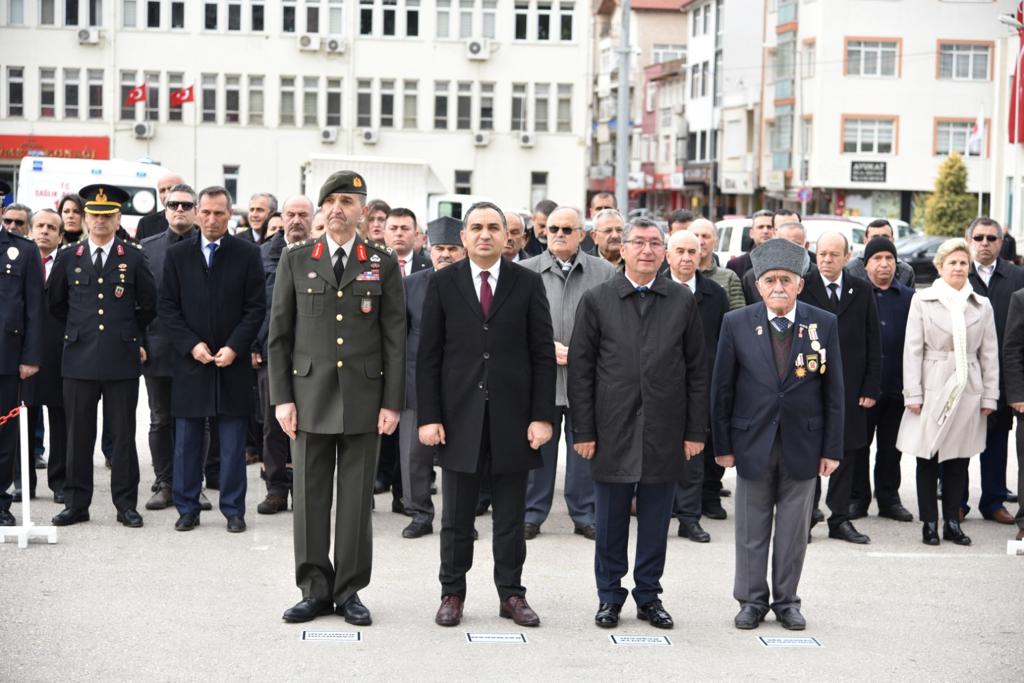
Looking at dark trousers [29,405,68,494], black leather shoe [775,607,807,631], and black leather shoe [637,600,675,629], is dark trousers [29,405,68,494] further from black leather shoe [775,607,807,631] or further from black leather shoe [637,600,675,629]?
black leather shoe [775,607,807,631]

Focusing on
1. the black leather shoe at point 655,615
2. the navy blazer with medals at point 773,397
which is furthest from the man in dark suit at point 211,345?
the navy blazer with medals at point 773,397

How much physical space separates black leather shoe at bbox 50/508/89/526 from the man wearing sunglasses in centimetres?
629

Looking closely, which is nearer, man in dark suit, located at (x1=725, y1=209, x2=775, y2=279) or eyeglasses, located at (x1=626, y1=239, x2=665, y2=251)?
eyeglasses, located at (x1=626, y1=239, x2=665, y2=251)

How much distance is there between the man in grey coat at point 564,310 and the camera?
10695 mm

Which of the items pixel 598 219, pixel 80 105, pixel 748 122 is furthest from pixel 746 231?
pixel 748 122

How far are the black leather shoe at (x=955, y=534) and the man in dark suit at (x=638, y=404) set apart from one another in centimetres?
322

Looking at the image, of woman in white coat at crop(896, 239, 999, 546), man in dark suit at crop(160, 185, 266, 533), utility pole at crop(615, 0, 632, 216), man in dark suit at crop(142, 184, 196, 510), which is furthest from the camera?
utility pole at crop(615, 0, 632, 216)

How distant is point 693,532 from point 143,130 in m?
57.2

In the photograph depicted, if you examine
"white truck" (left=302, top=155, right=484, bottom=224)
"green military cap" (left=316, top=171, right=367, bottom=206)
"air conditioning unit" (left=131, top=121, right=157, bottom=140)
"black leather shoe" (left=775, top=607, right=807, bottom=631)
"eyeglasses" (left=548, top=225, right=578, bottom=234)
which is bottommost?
"black leather shoe" (left=775, top=607, right=807, bottom=631)

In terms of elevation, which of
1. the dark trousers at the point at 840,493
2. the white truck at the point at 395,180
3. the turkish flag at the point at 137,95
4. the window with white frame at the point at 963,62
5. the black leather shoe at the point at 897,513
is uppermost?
the window with white frame at the point at 963,62

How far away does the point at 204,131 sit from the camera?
66.2 metres

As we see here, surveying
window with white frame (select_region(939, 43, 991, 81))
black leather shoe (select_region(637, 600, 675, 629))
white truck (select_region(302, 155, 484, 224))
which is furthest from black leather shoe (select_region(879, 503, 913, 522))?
window with white frame (select_region(939, 43, 991, 81))

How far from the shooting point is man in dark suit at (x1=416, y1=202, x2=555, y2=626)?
816 cm

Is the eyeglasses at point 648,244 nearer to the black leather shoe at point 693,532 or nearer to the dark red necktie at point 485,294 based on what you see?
the dark red necktie at point 485,294
